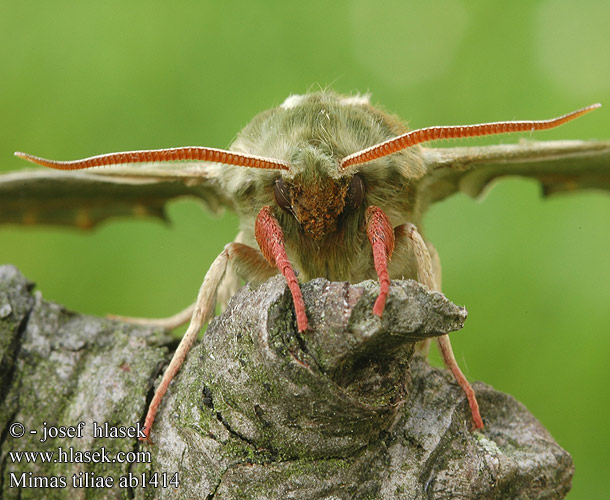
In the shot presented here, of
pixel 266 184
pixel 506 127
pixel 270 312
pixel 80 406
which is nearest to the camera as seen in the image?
pixel 270 312

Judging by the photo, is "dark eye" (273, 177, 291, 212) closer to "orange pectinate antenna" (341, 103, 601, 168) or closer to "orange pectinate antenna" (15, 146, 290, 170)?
"orange pectinate antenna" (15, 146, 290, 170)

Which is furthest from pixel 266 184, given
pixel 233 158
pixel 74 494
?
pixel 74 494

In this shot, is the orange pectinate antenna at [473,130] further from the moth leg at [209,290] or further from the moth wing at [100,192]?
the moth wing at [100,192]

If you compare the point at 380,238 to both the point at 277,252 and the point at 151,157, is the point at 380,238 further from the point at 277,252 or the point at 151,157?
the point at 151,157

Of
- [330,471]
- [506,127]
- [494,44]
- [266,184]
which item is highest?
[494,44]

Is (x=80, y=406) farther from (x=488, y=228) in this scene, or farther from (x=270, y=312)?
(x=488, y=228)

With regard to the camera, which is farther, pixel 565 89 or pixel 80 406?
pixel 565 89

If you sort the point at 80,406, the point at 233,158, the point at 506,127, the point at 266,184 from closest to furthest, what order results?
the point at 506,127 → the point at 233,158 → the point at 80,406 → the point at 266,184

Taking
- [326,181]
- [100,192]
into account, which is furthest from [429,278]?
[100,192]
